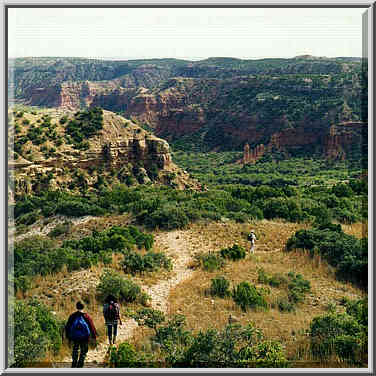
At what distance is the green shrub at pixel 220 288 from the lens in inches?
390

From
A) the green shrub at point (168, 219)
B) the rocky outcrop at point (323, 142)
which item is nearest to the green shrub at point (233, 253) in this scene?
the green shrub at point (168, 219)

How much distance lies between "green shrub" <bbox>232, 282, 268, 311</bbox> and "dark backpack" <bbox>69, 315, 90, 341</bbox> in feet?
14.8

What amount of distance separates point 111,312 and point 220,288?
13.5 feet

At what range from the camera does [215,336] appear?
20.0 feet

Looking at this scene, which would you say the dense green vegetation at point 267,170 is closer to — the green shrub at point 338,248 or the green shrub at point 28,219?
the green shrub at point 28,219

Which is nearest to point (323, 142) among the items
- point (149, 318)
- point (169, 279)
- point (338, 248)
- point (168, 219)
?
point (168, 219)

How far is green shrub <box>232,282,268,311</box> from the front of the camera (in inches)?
356

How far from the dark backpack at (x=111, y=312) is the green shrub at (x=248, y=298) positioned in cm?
352

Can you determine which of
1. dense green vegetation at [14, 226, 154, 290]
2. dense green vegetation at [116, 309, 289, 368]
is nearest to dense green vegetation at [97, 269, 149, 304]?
dense green vegetation at [14, 226, 154, 290]

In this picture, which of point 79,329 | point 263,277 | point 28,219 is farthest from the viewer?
point 28,219

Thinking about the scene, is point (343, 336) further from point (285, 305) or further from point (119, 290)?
point (119, 290)

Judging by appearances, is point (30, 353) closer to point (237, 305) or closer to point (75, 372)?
point (75, 372)

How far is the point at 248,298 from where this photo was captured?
914cm

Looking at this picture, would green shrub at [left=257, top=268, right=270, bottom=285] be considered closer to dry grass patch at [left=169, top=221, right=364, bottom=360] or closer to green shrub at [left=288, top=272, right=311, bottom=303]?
dry grass patch at [left=169, top=221, right=364, bottom=360]
